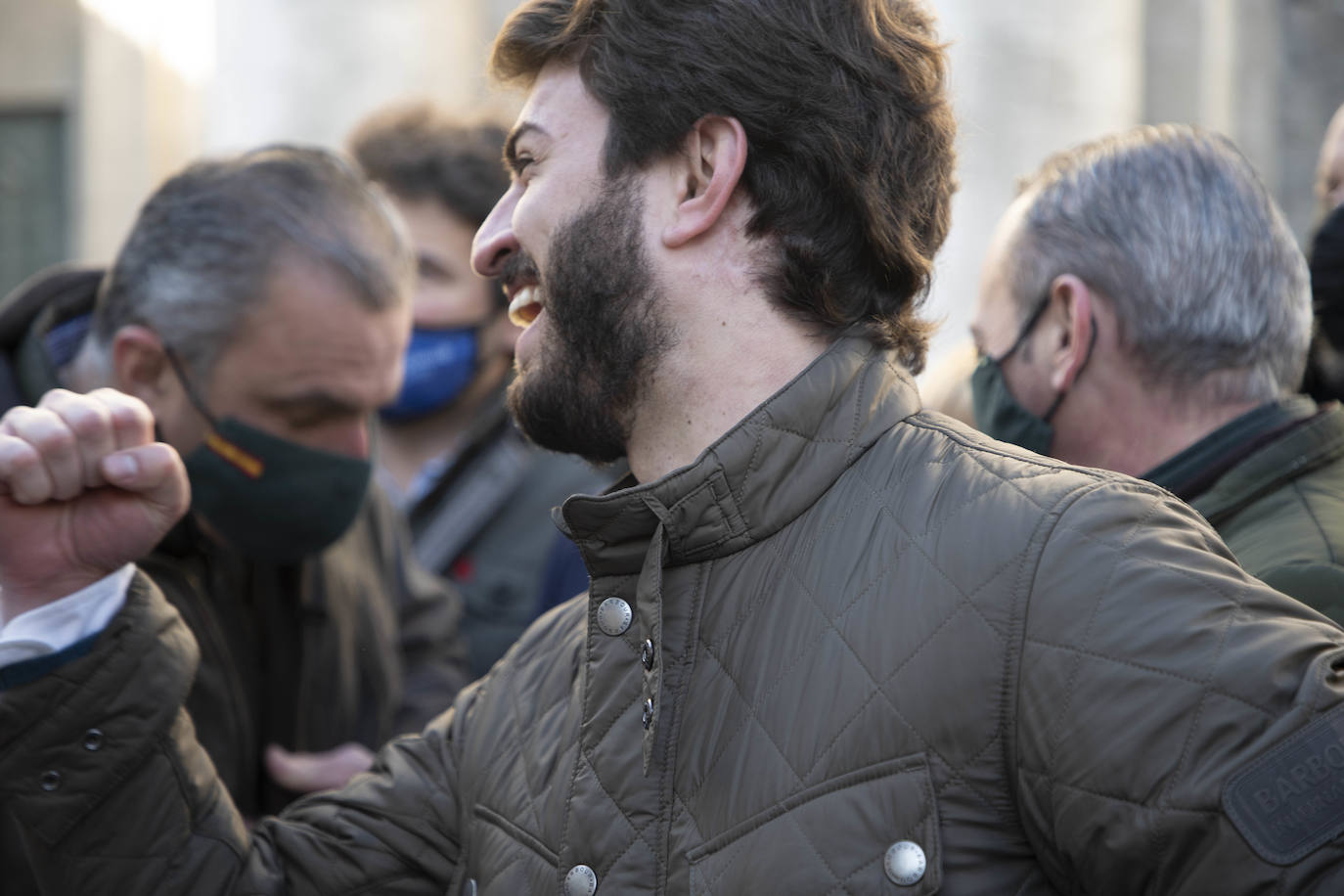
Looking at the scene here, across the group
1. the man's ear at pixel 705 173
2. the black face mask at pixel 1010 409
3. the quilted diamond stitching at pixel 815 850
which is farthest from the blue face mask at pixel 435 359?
the quilted diamond stitching at pixel 815 850

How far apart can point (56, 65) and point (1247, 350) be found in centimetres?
669

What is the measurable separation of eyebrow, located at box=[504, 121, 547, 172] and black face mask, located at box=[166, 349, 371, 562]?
3.52ft

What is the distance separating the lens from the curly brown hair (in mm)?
1878

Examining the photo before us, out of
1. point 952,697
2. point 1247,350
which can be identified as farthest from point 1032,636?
point 1247,350

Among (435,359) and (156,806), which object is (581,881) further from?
(435,359)

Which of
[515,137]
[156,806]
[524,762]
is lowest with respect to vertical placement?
[156,806]

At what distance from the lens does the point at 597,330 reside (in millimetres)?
1891

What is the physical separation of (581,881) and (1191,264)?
1.45 metres

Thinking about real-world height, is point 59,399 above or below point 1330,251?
below

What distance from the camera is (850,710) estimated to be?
5.04 ft

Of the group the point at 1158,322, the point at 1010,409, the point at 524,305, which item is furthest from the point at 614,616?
the point at 1158,322

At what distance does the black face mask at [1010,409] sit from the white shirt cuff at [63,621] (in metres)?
1.42

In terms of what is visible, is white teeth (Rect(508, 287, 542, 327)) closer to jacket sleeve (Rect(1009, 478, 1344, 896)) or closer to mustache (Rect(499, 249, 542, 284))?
mustache (Rect(499, 249, 542, 284))

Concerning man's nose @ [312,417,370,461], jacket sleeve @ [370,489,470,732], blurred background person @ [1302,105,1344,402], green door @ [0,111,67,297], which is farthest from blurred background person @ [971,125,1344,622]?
green door @ [0,111,67,297]
